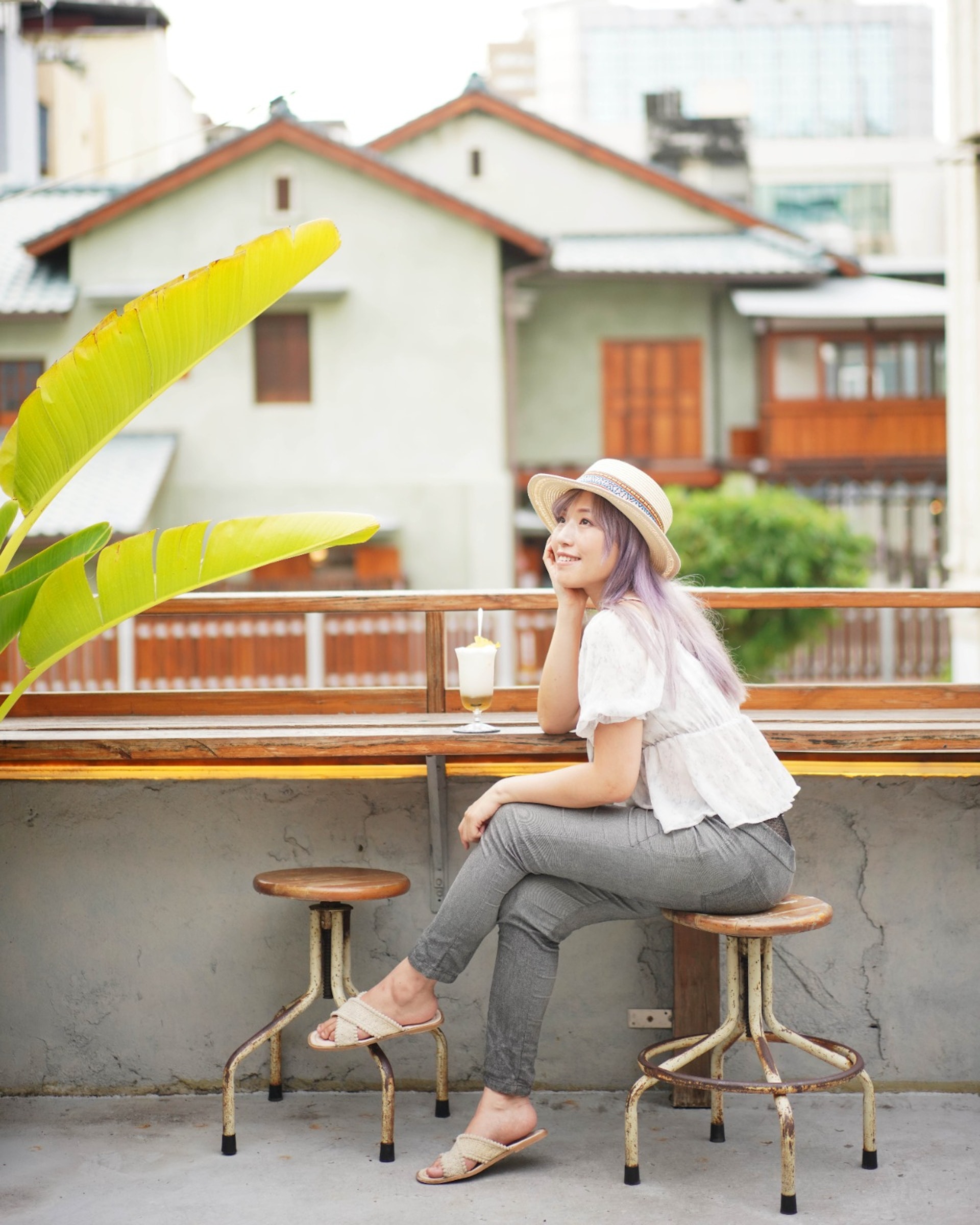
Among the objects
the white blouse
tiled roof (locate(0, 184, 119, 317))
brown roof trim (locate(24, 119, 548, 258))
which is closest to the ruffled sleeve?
the white blouse

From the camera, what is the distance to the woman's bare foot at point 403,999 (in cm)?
294

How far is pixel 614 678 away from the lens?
9.27ft

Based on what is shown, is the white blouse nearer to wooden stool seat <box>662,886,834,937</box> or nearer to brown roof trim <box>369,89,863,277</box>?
wooden stool seat <box>662,886,834,937</box>

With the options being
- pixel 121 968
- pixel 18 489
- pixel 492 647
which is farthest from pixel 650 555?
pixel 121 968

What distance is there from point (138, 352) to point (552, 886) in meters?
1.42

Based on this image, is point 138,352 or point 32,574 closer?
point 138,352

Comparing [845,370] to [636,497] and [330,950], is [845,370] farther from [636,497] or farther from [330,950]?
[330,950]

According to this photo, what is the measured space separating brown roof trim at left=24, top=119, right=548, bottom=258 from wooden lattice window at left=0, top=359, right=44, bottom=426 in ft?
5.36

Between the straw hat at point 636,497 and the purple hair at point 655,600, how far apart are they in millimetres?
27

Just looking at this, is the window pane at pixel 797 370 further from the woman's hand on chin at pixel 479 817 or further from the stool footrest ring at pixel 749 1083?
the woman's hand on chin at pixel 479 817

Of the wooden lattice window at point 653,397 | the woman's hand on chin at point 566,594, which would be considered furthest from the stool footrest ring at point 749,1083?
the wooden lattice window at point 653,397

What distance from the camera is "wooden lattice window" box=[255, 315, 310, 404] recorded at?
58.1ft

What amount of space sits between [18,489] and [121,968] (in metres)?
1.34

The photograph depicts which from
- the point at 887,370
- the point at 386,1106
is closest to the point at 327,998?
the point at 386,1106
